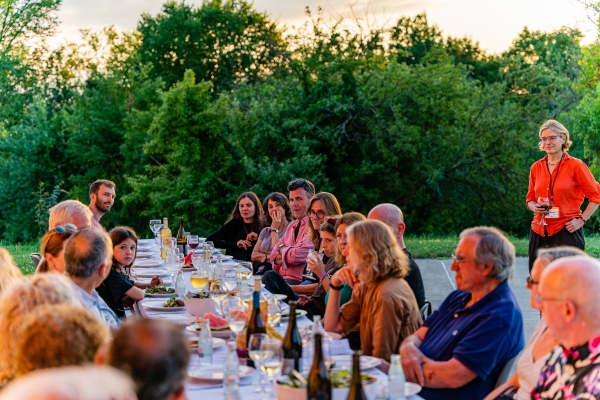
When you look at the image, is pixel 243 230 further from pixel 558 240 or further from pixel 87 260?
pixel 87 260

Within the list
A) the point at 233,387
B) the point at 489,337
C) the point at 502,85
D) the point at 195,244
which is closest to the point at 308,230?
the point at 195,244

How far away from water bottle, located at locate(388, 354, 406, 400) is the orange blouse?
16.3ft

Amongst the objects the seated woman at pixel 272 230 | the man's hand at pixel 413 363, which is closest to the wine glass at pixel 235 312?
the man's hand at pixel 413 363

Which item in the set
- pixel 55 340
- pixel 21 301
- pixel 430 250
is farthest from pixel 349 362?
pixel 430 250

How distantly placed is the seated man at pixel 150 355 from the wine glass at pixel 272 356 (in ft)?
3.84

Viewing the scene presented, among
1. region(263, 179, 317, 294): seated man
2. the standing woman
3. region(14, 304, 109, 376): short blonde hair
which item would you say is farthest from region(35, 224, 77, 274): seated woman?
the standing woman

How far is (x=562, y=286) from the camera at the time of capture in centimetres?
263

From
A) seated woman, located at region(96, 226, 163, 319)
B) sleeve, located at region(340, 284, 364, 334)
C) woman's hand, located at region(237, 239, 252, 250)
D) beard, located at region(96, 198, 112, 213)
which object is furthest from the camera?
woman's hand, located at region(237, 239, 252, 250)

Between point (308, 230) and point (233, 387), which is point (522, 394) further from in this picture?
point (308, 230)

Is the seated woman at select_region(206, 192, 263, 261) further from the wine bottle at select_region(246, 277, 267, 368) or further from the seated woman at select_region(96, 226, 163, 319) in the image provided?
the wine bottle at select_region(246, 277, 267, 368)

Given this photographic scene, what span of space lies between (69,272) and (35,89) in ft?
77.9

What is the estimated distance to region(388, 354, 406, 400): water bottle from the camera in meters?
2.60

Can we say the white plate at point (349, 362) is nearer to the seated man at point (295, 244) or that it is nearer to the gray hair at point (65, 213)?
the gray hair at point (65, 213)

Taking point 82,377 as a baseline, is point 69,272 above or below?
below
